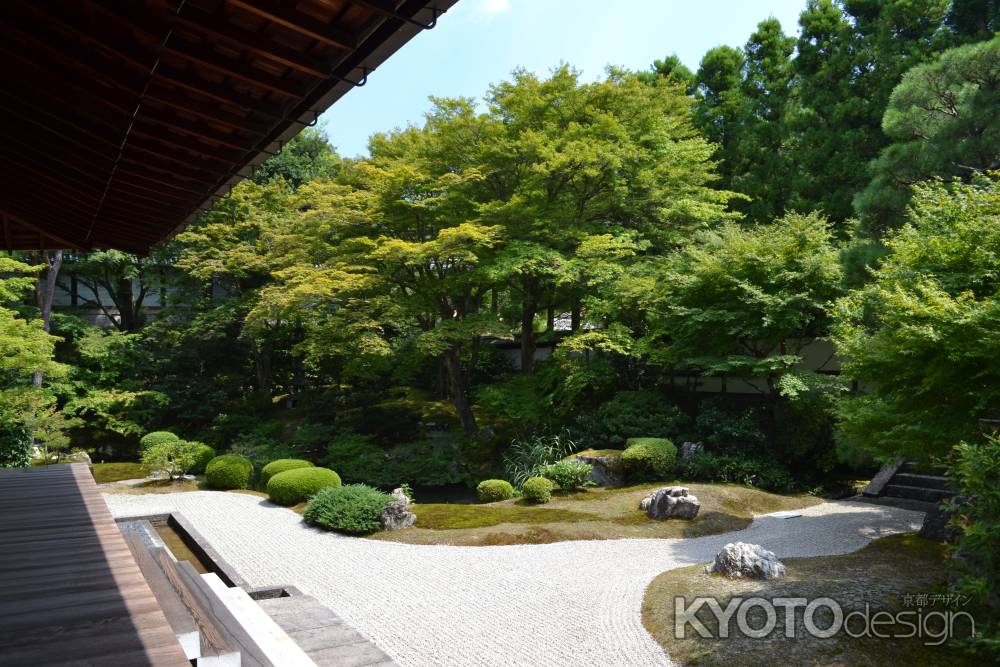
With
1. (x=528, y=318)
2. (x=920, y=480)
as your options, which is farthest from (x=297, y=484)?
(x=920, y=480)

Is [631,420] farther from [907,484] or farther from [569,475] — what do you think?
[907,484]

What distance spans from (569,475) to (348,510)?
441 cm

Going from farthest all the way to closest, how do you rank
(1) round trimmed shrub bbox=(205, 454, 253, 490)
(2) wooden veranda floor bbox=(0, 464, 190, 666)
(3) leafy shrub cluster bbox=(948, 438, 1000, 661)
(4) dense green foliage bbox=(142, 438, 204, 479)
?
(4) dense green foliage bbox=(142, 438, 204, 479) < (1) round trimmed shrub bbox=(205, 454, 253, 490) < (3) leafy shrub cluster bbox=(948, 438, 1000, 661) < (2) wooden veranda floor bbox=(0, 464, 190, 666)

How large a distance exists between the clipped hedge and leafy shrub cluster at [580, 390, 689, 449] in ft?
3.17

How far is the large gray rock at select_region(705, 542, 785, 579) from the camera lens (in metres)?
6.62

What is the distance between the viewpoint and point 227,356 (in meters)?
21.4

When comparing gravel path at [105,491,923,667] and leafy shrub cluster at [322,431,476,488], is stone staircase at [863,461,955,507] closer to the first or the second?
gravel path at [105,491,923,667]

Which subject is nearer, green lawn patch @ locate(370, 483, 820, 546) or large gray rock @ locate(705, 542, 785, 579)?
large gray rock @ locate(705, 542, 785, 579)

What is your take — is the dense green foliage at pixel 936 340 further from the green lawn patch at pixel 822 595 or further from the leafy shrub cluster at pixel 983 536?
the leafy shrub cluster at pixel 983 536

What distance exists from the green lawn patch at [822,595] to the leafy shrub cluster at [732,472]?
446 cm

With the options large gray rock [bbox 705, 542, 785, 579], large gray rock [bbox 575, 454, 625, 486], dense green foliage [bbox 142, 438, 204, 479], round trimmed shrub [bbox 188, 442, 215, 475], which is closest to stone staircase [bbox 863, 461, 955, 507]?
large gray rock [bbox 575, 454, 625, 486]

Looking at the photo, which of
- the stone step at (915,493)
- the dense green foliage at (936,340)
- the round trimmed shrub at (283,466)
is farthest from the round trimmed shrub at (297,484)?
the stone step at (915,493)

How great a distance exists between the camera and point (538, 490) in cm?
1162

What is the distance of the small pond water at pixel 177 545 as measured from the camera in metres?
9.01
